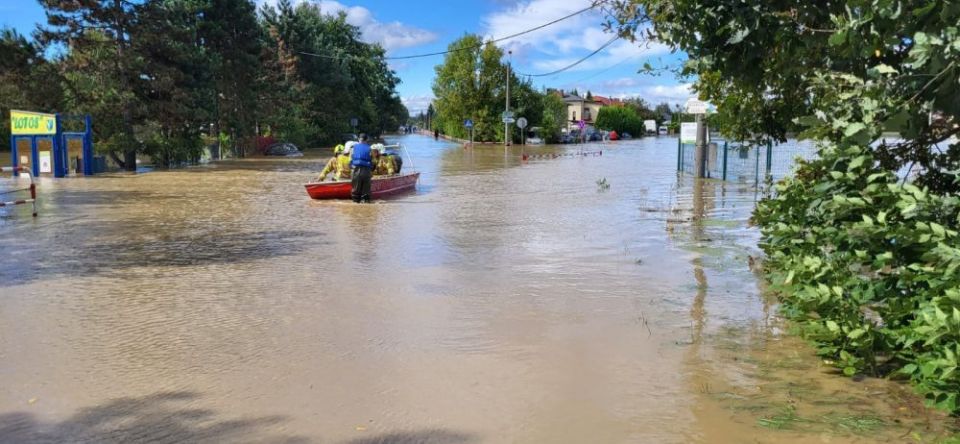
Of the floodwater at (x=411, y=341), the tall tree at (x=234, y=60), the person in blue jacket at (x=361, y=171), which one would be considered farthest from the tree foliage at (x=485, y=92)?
the floodwater at (x=411, y=341)

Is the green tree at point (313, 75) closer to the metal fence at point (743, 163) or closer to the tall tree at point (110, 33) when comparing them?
the tall tree at point (110, 33)

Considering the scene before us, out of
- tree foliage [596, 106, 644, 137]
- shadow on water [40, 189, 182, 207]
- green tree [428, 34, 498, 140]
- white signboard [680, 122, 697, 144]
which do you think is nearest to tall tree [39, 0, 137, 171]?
shadow on water [40, 189, 182, 207]

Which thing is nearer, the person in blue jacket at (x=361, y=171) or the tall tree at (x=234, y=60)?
the person in blue jacket at (x=361, y=171)

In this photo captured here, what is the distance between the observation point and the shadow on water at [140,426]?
4.25 metres

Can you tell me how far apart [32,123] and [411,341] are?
80.1 feet

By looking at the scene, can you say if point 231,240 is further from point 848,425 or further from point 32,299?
point 848,425

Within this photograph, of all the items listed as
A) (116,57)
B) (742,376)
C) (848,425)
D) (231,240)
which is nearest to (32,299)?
(231,240)

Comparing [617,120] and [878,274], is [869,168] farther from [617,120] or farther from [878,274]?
[617,120]

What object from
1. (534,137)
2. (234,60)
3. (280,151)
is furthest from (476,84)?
(234,60)

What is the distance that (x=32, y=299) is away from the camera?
7.59 m

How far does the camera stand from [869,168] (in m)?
5.38

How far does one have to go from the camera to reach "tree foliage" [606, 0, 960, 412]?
3.61 metres

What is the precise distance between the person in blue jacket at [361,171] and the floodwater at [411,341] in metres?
3.67

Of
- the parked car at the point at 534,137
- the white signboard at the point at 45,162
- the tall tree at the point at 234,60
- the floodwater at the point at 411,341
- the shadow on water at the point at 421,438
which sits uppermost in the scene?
the tall tree at the point at 234,60
